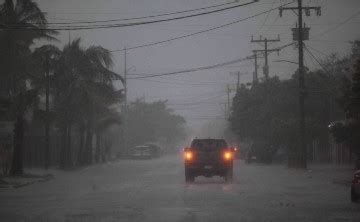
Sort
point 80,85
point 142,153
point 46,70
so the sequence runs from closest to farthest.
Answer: point 46,70 → point 80,85 → point 142,153

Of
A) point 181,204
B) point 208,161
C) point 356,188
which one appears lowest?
point 181,204

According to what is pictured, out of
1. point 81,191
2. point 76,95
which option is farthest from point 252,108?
point 81,191

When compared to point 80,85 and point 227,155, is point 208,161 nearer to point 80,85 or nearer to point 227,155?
point 227,155

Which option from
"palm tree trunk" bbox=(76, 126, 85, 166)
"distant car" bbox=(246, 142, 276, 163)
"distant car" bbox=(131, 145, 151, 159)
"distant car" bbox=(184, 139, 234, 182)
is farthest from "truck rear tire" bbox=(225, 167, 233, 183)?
"distant car" bbox=(131, 145, 151, 159)

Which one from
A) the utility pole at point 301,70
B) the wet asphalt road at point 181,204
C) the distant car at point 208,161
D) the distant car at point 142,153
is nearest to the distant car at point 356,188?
the wet asphalt road at point 181,204

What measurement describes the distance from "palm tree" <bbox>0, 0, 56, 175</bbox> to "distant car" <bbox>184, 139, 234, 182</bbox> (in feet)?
29.5

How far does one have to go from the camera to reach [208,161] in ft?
110

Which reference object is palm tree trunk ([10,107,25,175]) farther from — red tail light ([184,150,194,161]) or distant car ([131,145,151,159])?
distant car ([131,145,151,159])

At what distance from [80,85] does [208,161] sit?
1858 centimetres

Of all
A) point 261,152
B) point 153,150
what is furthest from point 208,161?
point 153,150

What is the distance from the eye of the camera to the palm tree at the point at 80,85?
49.5 metres

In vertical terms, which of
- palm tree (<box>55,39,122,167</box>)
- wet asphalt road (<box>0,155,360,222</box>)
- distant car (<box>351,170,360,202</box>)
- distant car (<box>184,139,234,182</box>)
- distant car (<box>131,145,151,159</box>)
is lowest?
wet asphalt road (<box>0,155,360,222</box>)

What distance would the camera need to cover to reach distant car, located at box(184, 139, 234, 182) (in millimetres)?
33312

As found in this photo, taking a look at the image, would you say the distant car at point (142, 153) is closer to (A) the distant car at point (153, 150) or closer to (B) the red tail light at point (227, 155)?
(A) the distant car at point (153, 150)
